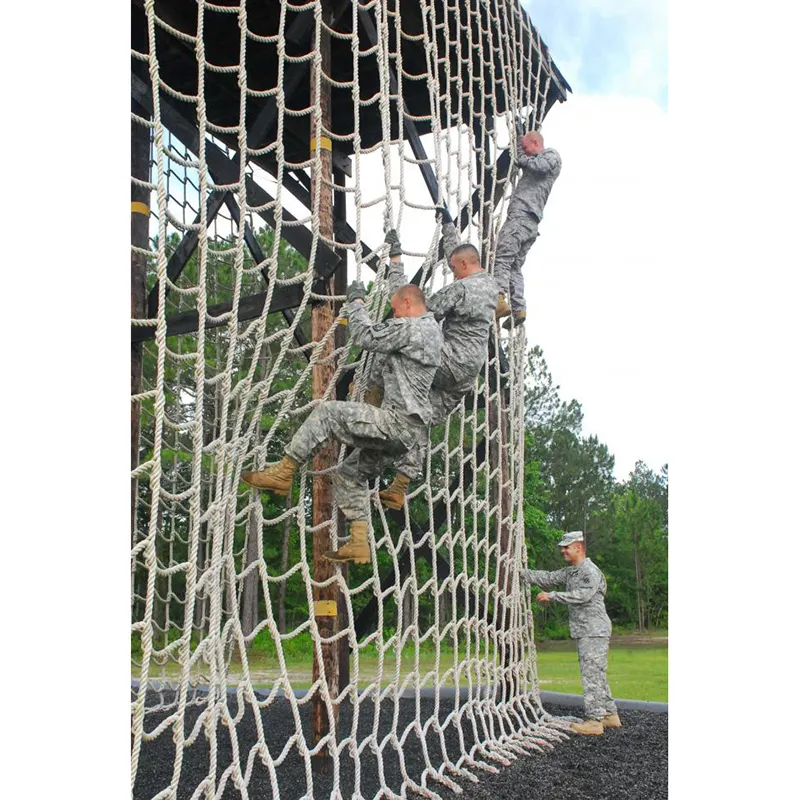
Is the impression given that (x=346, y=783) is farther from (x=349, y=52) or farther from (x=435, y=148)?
(x=349, y=52)

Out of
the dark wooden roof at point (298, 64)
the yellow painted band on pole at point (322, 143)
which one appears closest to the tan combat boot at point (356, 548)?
→ the yellow painted band on pole at point (322, 143)

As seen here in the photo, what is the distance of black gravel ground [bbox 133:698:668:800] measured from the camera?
3197 millimetres

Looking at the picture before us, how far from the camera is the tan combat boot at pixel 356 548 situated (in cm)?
271

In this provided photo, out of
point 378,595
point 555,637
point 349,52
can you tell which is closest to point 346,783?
point 378,595

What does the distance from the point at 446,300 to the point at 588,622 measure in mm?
2498

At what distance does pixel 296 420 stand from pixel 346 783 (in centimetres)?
956

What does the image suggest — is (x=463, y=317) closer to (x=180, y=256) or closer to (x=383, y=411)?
(x=383, y=411)

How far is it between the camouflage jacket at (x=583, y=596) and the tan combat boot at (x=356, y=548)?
6.74ft

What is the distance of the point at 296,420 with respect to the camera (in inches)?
493

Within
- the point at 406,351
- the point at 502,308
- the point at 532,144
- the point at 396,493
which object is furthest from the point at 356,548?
the point at 532,144

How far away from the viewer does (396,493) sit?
303 cm

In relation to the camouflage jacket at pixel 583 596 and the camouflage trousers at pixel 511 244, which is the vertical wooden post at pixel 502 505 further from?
the camouflage trousers at pixel 511 244

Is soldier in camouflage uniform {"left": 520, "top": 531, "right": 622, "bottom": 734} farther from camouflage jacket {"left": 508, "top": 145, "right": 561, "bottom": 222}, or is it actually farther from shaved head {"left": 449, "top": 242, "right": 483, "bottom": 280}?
shaved head {"left": 449, "top": 242, "right": 483, "bottom": 280}

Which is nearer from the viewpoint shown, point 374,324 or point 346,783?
point 374,324
